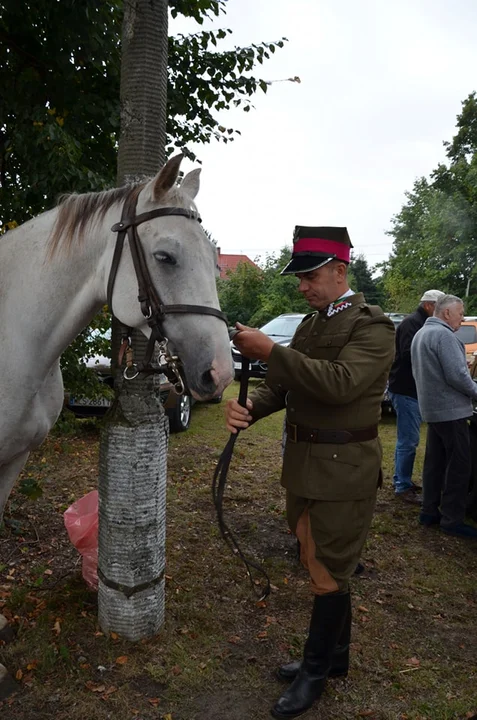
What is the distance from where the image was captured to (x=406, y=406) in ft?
17.7

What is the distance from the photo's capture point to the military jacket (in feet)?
6.93

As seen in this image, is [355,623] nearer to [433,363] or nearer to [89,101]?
[433,363]

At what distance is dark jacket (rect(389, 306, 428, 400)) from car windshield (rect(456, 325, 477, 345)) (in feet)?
19.6

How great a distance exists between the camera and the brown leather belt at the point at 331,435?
226 centimetres

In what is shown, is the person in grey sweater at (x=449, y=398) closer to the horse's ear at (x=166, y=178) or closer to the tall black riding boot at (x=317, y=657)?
the tall black riding boot at (x=317, y=657)

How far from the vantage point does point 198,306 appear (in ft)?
5.95

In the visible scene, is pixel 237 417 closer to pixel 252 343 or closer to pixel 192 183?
pixel 252 343

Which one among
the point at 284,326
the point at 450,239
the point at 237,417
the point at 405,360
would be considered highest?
the point at 450,239

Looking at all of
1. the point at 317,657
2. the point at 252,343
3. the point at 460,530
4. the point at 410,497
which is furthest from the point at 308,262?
the point at 410,497

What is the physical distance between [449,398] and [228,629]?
2684 mm

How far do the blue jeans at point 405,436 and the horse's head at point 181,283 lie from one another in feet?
13.0

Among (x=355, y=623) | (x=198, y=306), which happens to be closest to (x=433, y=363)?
(x=355, y=623)

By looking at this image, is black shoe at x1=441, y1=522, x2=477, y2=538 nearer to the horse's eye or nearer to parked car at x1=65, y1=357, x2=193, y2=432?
parked car at x1=65, y1=357, x2=193, y2=432

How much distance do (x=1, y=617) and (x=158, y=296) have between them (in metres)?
2.08
